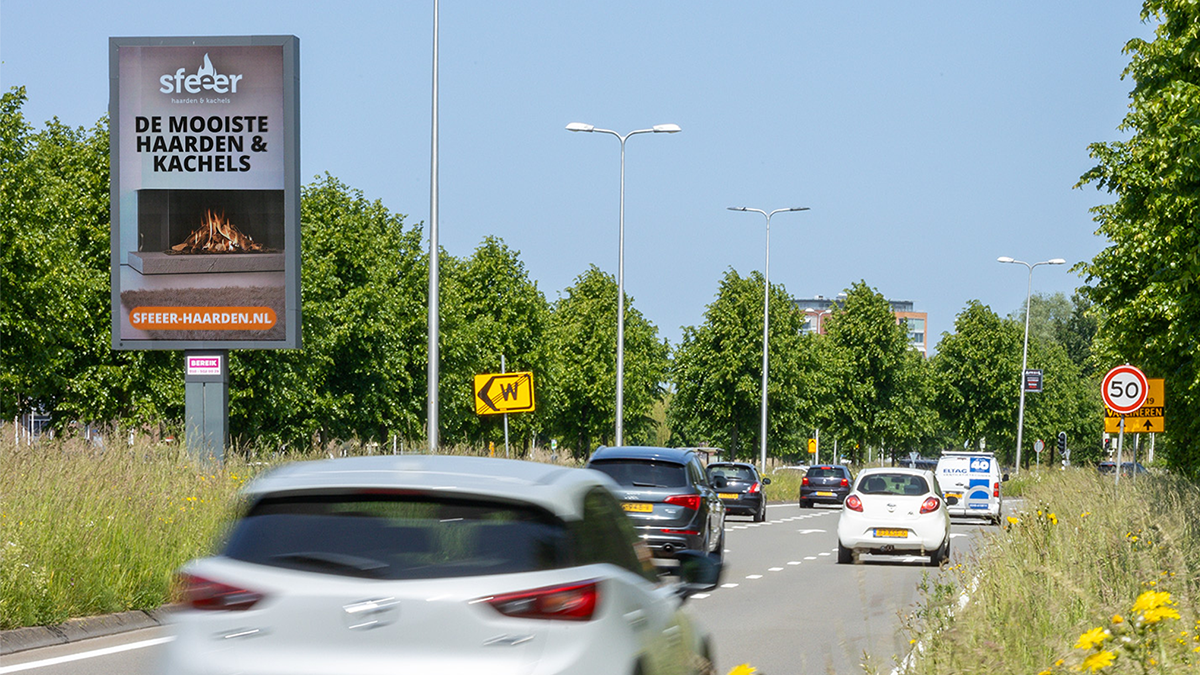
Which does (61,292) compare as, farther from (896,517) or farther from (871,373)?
(871,373)

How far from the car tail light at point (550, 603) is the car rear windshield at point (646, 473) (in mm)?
14068

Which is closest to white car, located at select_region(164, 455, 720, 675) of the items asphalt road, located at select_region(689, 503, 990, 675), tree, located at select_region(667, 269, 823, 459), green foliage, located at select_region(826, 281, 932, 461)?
asphalt road, located at select_region(689, 503, 990, 675)

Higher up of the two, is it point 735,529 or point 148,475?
point 148,475

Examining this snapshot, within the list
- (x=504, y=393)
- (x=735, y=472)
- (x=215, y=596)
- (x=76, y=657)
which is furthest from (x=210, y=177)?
(x=215, y=596)

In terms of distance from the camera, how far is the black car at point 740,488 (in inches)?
1459

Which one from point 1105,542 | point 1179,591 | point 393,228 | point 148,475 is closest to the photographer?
point 1179,591

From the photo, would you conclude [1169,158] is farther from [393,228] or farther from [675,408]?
[675,408]

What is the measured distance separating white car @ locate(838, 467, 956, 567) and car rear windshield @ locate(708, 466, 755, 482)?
48.0ft

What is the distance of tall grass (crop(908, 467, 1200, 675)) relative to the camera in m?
6.50

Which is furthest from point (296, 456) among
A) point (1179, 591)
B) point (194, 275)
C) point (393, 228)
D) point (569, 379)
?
point (569, 379)

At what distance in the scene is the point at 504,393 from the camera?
92.5ft

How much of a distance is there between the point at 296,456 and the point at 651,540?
5.59m

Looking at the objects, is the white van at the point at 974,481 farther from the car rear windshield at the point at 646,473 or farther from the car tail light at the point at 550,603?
the car tail light at the point at 550,603

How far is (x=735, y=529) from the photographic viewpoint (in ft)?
110
